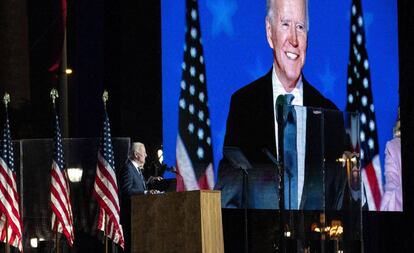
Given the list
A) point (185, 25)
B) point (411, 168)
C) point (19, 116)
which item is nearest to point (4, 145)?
point (19, 116)

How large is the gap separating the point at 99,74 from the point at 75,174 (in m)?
2.79

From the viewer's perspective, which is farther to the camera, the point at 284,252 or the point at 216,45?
the point at 216,45

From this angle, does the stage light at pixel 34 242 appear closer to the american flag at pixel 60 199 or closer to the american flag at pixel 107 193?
the american flag at pixel 60 199

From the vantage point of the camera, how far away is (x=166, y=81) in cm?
1166

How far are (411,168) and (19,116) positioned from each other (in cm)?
446

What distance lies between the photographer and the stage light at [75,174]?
9.11m

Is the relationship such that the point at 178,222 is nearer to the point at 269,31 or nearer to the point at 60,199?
the point at 60,199

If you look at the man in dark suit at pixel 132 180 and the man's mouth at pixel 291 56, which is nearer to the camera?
the man in dark suit at pixel 132 180

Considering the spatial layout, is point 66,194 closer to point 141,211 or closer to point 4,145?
point 4,145

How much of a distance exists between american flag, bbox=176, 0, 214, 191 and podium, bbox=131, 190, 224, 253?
5276 millimetres

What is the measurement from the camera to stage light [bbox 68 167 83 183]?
9109 millimetres

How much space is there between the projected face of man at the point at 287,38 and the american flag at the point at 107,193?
3231 mm

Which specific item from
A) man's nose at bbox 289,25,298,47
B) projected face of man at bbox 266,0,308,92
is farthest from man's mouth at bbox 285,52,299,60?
man's nose at bbox 289,25,298,47

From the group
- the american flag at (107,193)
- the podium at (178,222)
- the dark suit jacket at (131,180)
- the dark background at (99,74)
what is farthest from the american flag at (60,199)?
the podium at (178,222)
